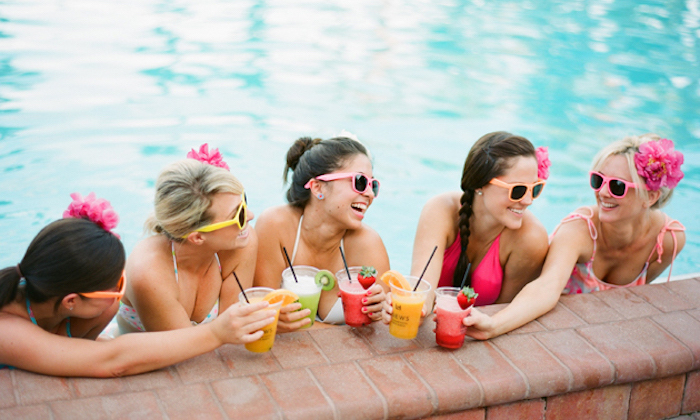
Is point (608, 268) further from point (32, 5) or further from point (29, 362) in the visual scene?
point (32, 5)

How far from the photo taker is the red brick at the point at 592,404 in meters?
3.27

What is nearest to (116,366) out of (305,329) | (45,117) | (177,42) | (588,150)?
(305,329)

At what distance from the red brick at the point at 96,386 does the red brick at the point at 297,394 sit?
65 centimetres

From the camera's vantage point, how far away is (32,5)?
14.4m

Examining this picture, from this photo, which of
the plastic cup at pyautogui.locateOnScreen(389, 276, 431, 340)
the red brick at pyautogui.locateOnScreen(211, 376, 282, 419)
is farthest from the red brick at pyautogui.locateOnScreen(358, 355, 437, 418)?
the red brick at pyautogui.locateOnScreen(211, 376, 282, 419)

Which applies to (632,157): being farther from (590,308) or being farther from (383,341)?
(383,341)

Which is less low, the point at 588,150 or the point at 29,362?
the point at 29,362

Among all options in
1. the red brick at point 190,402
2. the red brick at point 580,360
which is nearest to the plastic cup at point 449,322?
the red brick at point 580,360

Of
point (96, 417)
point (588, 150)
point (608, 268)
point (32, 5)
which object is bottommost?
point (588, 150)

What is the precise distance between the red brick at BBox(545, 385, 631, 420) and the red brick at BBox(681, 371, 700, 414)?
1.38 feet

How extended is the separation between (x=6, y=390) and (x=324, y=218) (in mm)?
2086

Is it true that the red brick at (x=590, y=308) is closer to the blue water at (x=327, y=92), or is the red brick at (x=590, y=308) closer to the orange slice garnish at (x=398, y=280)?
the orange slice garnish at (x=398, y=280)

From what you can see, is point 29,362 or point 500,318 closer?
point 29,362

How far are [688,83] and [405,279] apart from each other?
12.3 metres
